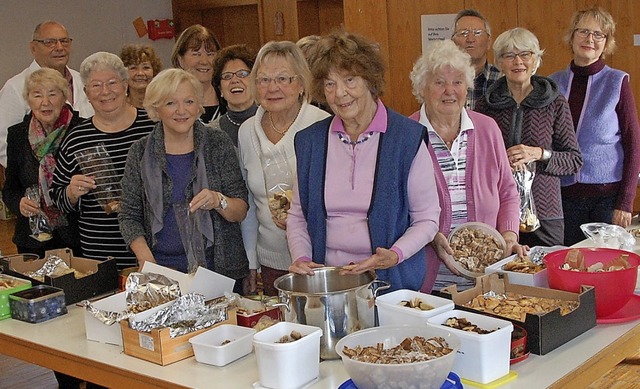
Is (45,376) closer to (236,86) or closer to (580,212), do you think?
(236,86)

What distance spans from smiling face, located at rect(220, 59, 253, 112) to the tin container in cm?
120

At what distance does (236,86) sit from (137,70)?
1068 mm

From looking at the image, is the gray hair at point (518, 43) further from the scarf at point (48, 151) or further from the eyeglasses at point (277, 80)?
the scarf at point (48, 151)

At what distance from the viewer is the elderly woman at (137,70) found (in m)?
4.33

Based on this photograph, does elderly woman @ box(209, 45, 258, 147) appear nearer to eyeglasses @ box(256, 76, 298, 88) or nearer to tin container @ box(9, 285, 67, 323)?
eyeglasses @ box(256, 76, 298, 88)

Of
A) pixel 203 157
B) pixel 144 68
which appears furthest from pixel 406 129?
pixel 144 68

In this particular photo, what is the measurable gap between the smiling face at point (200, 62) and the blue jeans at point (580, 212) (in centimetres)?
187

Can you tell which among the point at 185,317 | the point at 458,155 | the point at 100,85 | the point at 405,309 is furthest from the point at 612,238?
the point at 100,85

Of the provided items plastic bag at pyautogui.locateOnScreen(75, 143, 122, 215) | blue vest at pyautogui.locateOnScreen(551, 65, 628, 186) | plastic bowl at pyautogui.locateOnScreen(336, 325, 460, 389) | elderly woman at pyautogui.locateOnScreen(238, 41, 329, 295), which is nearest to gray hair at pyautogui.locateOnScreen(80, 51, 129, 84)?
plastic bag at pyautogui.locateOnScreen(75, 143, 122, 215)

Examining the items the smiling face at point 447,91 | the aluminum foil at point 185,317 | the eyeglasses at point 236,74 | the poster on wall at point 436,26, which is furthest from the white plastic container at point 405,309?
the poster on wall at point 436,26

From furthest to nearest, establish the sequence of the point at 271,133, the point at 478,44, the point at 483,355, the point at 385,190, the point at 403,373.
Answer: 1. the point at 478,44
2. the point at 271,133
3. the point at 385,190
4. the point at 483,355
5. the point at 403,373

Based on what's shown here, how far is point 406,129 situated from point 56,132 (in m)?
1.82

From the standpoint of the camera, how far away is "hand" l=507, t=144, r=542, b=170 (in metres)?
3.26

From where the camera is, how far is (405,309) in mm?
2129
